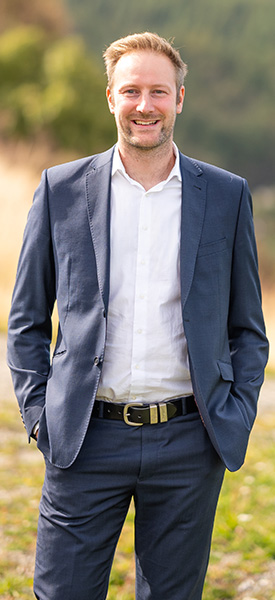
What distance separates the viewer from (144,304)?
86.0 inches

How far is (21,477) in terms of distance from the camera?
15.9ft

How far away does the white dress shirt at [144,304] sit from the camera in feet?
7.21

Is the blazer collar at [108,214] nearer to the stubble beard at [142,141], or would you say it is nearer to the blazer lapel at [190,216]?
the blazer lapel at [190,216]

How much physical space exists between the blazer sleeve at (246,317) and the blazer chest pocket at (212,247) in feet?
0.17

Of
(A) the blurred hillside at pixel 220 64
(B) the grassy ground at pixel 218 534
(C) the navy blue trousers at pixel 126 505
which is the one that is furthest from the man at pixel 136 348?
(A) the blurred hillside at pixel 220 64

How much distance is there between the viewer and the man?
86.6 inches

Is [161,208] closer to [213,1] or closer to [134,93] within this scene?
[134,93]

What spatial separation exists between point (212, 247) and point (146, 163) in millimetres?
340

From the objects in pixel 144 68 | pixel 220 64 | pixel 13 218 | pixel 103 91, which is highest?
pixel 220 64

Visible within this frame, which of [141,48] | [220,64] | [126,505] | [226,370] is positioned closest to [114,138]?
[220,64]

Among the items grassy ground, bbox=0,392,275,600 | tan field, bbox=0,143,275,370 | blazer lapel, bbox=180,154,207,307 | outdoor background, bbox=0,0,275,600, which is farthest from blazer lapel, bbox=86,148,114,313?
tan field, bbox=0,143,275,370

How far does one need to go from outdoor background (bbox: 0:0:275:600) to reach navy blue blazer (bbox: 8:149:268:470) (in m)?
1.03

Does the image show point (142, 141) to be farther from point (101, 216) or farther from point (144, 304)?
point (144, 304)

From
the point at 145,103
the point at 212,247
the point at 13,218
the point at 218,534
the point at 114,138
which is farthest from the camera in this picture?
the point at 114,138
